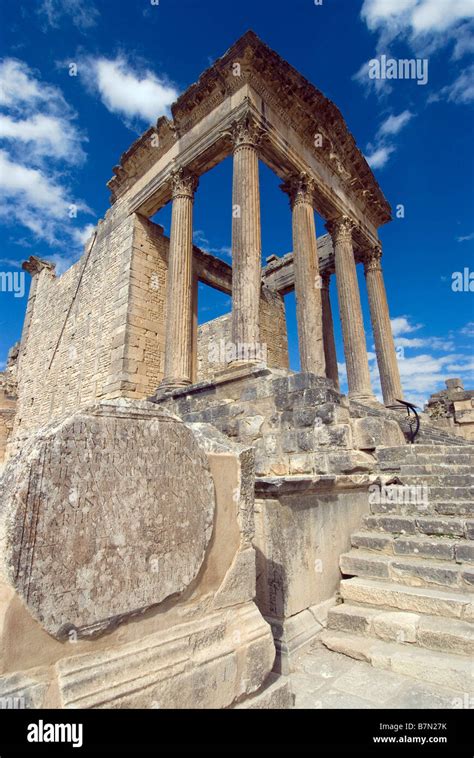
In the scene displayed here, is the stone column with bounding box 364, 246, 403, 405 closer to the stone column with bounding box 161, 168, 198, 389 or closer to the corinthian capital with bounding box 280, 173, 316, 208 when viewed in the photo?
the corinthian capital with bounding box 280, 173, 316, 208

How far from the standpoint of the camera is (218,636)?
1819mm

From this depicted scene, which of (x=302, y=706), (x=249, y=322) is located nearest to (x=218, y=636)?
(x=302, y=706)

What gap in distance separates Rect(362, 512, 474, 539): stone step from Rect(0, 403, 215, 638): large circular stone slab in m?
2.78

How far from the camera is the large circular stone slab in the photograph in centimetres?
125

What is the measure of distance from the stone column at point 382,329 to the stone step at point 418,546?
8228 millimetres

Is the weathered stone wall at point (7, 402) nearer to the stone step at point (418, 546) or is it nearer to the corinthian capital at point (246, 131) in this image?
the corinthian capital at point (246, 131)

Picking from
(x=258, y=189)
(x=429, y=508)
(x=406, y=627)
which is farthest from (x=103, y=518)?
(x=258, y=189)

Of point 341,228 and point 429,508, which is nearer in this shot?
point 429,508

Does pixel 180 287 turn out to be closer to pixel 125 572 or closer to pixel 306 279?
pixel 306 279

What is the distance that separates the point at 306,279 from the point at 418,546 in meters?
6.85

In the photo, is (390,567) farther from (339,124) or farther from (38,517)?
(339,124)

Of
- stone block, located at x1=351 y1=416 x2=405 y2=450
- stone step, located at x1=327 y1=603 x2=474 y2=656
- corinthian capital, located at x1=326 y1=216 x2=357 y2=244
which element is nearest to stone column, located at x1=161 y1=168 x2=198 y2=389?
stone block, located at x1=351 y1=416 x2=405 y2=450

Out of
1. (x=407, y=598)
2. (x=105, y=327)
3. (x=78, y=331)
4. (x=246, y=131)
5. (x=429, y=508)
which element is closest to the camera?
(x=407, y=598)

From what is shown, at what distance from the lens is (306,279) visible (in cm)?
923
